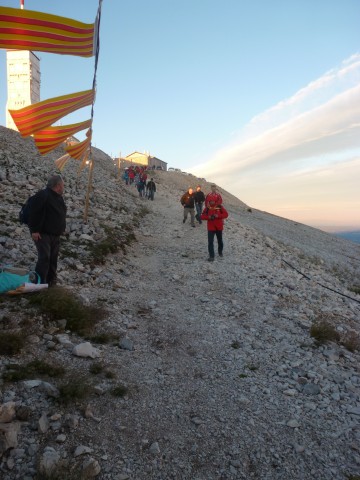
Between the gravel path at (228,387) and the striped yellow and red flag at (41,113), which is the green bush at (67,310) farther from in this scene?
the striped yellow and red flag at (41,113)

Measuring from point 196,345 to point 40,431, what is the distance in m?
3.61

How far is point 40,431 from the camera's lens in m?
3.84

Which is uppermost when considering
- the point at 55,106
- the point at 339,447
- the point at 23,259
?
the point at 55,106

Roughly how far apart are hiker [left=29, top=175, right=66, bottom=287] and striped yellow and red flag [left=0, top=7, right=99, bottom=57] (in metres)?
2.70

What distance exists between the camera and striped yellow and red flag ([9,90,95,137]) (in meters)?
9.62

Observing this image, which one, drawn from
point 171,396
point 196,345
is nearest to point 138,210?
point 196,345

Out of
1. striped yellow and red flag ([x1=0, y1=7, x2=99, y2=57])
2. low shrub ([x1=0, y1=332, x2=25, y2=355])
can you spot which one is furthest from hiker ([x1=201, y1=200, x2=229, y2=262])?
low shrub ([x1=0, y1=332, x2=25, y2=355])

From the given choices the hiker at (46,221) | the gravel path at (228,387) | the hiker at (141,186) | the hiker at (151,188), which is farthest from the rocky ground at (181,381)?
the hiker at (141,186)

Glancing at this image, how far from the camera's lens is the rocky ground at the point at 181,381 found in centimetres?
388

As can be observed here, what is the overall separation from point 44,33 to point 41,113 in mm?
3457

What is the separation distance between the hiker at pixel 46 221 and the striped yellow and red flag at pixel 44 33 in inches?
106

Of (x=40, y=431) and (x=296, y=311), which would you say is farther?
(x=296, y=311)

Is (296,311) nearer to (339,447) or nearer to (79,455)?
(339,447)

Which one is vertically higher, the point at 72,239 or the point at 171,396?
Answer: the point at 72,239
